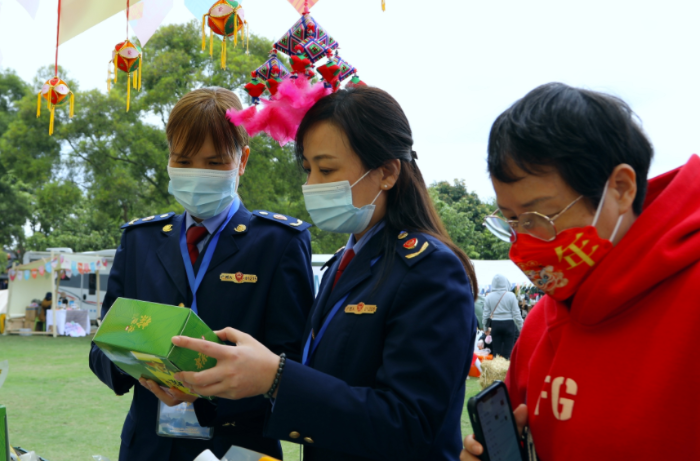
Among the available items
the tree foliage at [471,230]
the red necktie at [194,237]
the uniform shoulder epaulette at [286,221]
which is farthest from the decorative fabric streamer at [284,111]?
the tree foliage at [471,230]

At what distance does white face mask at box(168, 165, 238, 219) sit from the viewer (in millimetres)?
2242

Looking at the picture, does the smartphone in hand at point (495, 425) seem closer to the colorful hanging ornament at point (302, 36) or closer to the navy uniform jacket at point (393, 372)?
the navy uniform jacket at point (393, 372)

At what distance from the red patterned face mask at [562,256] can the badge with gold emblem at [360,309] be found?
40cm

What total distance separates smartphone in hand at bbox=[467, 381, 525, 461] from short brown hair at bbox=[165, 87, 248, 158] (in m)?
1.42

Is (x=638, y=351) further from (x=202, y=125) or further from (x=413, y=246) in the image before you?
(x=202, y=125)

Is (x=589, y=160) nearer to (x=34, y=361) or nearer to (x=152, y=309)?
(x=152, y=309)

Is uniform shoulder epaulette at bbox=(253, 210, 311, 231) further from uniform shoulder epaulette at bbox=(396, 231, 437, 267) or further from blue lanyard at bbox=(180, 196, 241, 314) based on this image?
uniform shoulder epaulette at bbox=(396, 231, 437, 267)

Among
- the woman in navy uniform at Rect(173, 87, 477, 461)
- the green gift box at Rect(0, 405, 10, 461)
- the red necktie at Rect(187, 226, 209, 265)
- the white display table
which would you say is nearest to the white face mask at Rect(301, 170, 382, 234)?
the woman in navy uniform at Rect(173, 87, 477, 461)

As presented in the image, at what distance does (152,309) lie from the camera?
57.8 inches

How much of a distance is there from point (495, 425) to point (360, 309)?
1.64 ft

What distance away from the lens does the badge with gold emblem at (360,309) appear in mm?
1601

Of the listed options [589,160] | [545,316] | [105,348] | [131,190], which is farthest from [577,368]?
[131,190]

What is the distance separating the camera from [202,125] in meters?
2.20

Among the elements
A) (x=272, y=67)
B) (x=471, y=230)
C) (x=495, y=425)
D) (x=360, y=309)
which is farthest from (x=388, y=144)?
(x=471, y=230)
